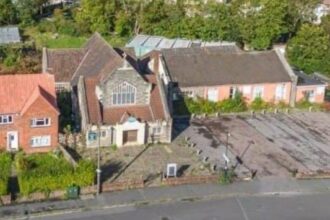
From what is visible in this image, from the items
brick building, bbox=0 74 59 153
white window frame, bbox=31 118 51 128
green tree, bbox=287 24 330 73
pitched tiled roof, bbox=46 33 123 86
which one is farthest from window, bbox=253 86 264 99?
white window frame, bbox=31 118 51 128

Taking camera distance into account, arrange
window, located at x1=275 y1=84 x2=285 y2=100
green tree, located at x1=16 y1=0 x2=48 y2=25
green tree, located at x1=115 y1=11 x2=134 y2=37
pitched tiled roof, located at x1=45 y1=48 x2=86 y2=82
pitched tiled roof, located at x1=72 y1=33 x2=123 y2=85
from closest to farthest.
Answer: pitched tiled roof, located at x1=72 y1=33 x2=123 y2=85 → pitched tiled roof, located at x1=45 y1=48 x2=86 y2=82 → window, located at x1=275 y1=84 x2=285 y2=100 → green tree, located at x1=115 y1=11 x2=134 y2=37 → green tree, located at x1=16 y1=0 x2=48 y2=25

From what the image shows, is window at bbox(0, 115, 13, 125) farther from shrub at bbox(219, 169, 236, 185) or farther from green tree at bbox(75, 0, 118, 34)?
green tree at bbox(75, 0, 118, 34)

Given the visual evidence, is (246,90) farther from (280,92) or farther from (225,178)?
(225,178)

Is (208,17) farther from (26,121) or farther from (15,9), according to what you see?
(26,121)

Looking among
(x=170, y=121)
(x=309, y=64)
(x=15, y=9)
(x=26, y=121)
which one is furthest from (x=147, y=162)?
(x=15, y=9)

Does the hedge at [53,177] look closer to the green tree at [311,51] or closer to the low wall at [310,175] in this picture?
the low wall at [310,175]

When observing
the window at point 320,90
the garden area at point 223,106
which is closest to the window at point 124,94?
the garden area at point 223,106
